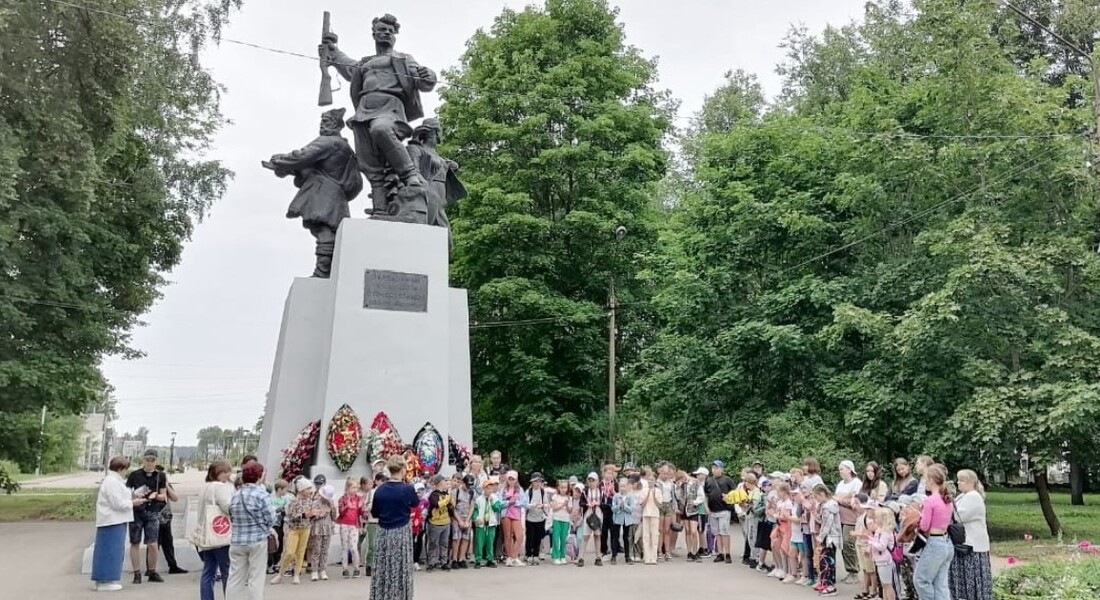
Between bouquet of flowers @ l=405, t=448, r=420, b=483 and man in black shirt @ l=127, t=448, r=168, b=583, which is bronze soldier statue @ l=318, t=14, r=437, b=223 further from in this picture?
man in black shirt @ l=127, t=448, r=168, b=583

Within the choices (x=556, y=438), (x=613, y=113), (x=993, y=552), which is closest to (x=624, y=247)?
(x=613, y=113)

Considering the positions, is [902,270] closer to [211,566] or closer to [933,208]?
[933,208]

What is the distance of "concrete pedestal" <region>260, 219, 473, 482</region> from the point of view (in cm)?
1226

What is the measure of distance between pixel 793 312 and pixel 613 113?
819 cm

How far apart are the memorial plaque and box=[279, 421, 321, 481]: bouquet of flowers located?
6.57ft

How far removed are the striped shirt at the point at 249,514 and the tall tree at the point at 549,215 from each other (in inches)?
577

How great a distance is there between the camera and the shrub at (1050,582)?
6.75 meters

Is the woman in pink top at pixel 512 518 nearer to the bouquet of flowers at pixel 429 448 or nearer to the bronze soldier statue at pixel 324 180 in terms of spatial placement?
the bouquet of flowers at pixel 429 448

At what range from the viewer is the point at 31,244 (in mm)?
19594

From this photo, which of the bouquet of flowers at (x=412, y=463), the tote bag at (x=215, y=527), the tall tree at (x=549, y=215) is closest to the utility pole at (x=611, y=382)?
the tall tree at (x=549, y=215)

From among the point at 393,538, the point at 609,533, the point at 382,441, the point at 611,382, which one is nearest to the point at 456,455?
the point at 382,441

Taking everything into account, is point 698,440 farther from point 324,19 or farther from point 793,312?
point 324,19

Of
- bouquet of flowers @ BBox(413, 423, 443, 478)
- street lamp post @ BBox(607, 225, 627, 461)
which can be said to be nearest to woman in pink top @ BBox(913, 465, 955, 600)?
bouquet of flowers @ BBox(413, 423, 443, 478)

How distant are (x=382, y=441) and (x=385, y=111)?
18.5ft
